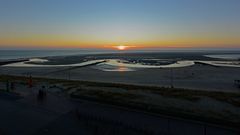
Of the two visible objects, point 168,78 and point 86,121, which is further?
point 168,78

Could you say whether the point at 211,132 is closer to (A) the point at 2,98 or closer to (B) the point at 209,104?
(B) the point at 209,104

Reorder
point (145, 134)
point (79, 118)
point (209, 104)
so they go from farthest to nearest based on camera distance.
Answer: point (209, 104), point (79, 118), point (145, 134)

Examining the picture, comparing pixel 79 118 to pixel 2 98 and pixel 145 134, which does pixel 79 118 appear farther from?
pixel 2 98

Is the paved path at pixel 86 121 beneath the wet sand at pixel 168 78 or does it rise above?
above

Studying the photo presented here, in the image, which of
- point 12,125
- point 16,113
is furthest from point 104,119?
point 16,113

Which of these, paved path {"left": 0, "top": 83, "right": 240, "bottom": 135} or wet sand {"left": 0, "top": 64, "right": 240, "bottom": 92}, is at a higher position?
paved path {"left": 0, "top": 83, "right": 240, "bottom": 135}

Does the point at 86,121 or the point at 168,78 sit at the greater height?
the point at 86,121

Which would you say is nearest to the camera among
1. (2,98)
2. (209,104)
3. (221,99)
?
(209,104)

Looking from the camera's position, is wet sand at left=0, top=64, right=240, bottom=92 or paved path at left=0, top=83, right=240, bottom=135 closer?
paved path at left=0, top=83, right=240, bottom=135

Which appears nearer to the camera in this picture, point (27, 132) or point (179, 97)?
point (27, 132)

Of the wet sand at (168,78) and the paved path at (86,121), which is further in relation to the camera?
the wet sand at (168,78)
